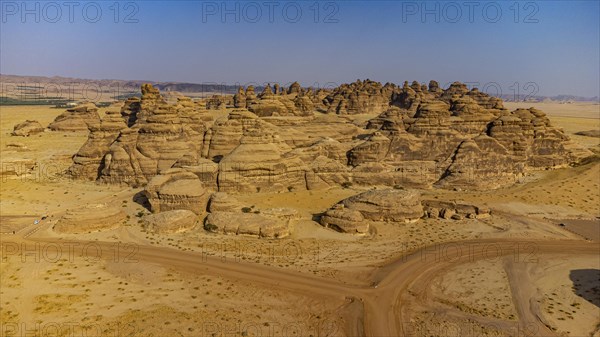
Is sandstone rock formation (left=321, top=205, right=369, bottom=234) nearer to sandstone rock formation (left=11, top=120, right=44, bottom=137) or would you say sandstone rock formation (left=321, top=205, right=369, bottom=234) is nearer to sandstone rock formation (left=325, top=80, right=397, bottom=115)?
sandstone rock formation (left=11, top=120, right=44, bottom=137)

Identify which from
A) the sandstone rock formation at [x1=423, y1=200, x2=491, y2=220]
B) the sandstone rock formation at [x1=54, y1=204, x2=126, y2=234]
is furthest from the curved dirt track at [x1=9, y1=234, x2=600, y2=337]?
the sandstone rock formation at [x1=423, y1=200, x2=491, y2=220]

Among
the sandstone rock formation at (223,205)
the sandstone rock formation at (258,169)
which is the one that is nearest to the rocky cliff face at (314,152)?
the sandstone rock formation at (258,169)

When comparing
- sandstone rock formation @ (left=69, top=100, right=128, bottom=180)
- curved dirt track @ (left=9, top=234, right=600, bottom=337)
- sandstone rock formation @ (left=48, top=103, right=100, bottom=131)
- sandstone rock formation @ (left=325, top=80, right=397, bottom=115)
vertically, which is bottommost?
curved dirt track @ (left=9, top=234, right=600, bottom=337)

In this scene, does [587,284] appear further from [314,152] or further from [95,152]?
[95,152]

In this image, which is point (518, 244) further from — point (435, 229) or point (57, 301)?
point (57, 301)

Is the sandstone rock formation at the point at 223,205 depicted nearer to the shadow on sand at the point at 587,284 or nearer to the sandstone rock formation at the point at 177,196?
the sandstone rock formation at the point at 177,196

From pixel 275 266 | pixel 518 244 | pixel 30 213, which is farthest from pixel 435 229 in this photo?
pixel 30 213
